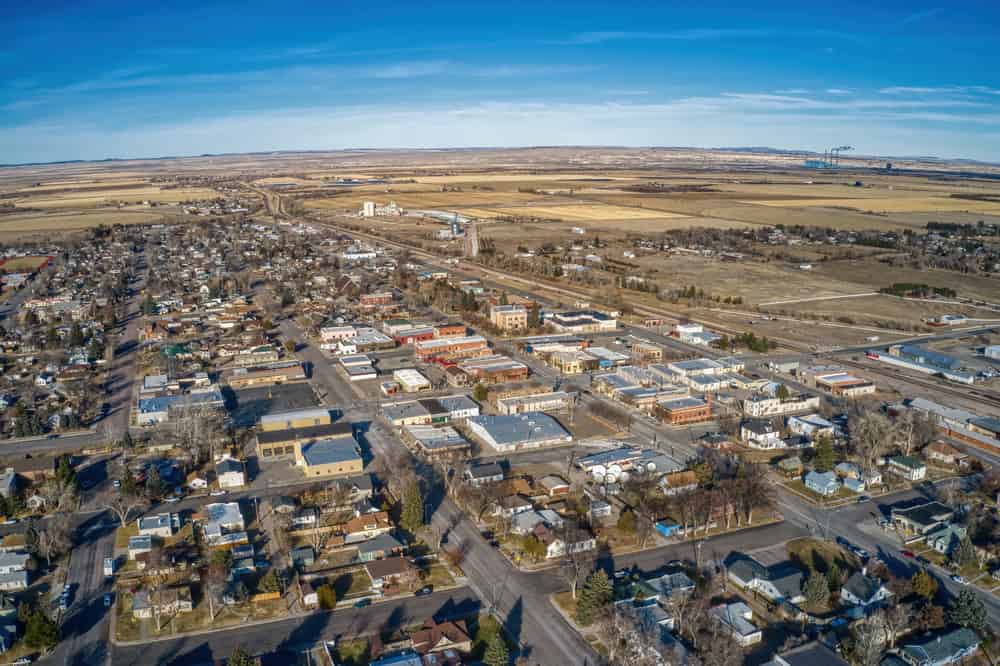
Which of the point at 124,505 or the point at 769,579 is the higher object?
the point at 769,579

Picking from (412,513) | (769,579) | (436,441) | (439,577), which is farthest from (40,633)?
(769,579)

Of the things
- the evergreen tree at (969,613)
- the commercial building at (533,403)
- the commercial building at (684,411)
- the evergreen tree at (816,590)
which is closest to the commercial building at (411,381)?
the commercial building at (533,403)

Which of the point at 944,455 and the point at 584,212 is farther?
→ the point at 584,212

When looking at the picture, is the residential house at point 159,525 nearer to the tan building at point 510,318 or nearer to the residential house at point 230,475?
the residential house at point 230,475

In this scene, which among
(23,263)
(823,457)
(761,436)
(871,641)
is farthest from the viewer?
(23,263)

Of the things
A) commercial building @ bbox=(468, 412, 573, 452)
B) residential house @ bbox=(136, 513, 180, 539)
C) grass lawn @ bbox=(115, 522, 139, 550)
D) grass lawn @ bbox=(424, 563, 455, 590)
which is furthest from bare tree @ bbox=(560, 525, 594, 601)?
grass lawn @ bbox=(115, 522, 139, 550)

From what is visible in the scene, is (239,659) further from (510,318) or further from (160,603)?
(510,318)

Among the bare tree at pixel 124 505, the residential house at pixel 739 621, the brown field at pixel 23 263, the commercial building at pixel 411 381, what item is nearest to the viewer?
the residential house at pixel 739 621

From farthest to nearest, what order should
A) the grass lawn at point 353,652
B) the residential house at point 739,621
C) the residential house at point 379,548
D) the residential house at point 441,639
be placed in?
the residential house at point 379,548 < the residential house at point 739,621 < the residential house at point 441,639 < the grass lawn at point 353,652
